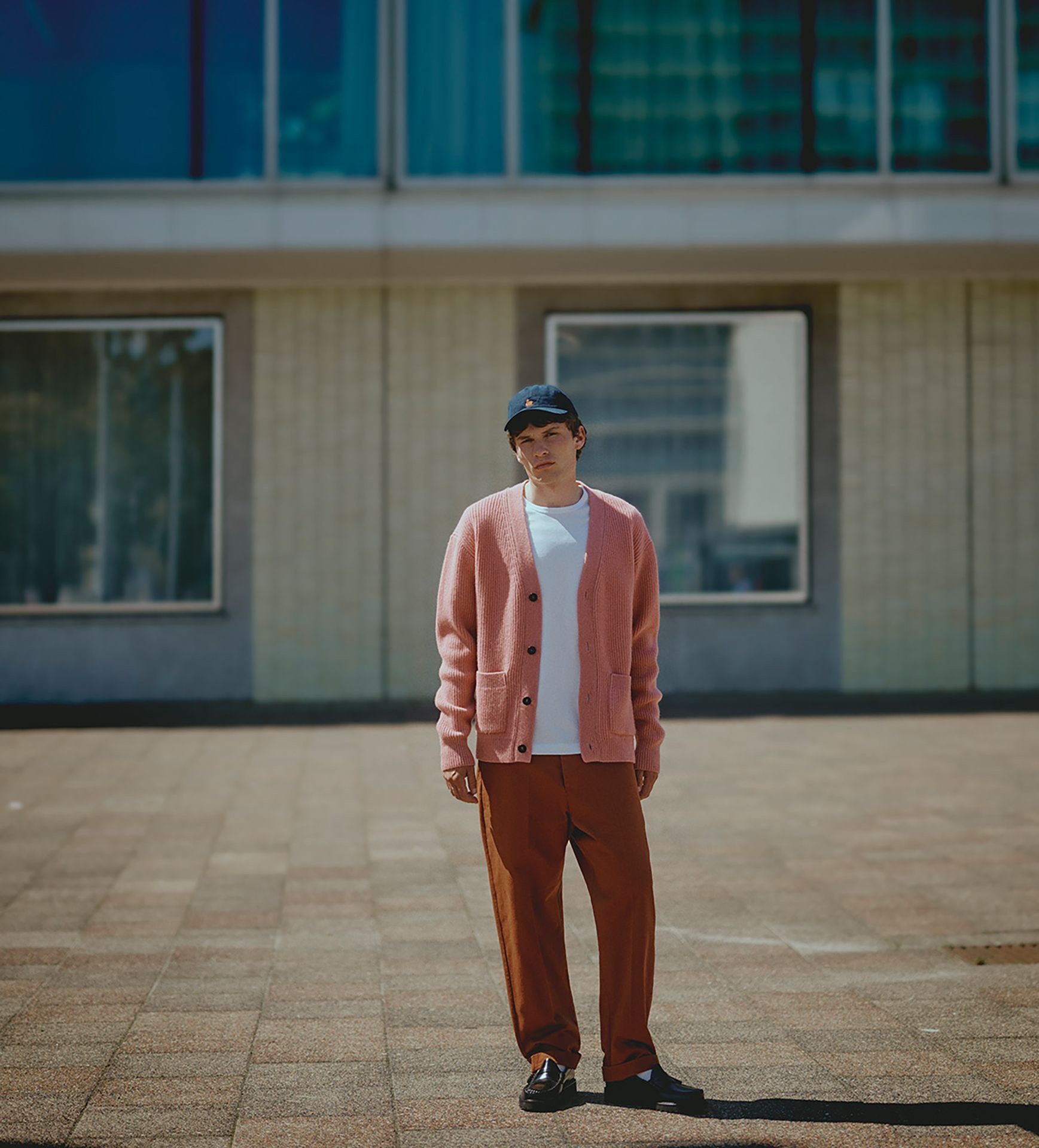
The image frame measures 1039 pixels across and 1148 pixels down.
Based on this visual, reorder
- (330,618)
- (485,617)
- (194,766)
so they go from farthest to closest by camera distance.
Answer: (330,618) → (194,766) → (485,617)

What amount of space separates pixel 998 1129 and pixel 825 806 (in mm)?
4865

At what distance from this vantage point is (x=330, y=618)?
1414cm

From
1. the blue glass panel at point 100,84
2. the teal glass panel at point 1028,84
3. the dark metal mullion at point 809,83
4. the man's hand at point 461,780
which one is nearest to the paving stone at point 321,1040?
the man's hand at point 461,780

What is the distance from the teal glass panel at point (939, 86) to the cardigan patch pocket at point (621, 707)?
37.8 ft

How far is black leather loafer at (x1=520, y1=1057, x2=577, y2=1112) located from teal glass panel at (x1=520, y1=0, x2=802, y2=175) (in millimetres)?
11442

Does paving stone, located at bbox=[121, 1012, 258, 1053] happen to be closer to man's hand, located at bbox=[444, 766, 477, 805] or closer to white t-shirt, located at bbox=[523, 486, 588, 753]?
man's hand, located at bbox=[444, 766, 477, 805]

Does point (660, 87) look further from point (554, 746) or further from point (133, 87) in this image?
point (554, 746)

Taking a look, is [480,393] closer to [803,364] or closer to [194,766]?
[803,364]

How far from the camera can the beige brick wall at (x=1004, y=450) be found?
14.3 metres

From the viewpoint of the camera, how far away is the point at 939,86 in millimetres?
14156

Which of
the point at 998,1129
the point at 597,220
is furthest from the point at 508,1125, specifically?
the point at 597,220

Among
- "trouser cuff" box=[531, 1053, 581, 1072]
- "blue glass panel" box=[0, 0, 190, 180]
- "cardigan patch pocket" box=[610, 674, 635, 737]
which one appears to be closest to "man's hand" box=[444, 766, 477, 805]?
"cardigan patch pocket" box=[610, 674, 635, 737]

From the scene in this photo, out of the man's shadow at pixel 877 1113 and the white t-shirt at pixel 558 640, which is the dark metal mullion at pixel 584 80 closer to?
the white t-shirt at pixel 558 640

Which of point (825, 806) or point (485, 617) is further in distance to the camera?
point (825, 806)
